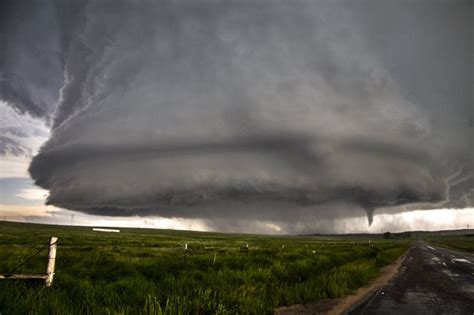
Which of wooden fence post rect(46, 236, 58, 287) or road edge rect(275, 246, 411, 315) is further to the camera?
road edge rect(275, 246, 411, 315)

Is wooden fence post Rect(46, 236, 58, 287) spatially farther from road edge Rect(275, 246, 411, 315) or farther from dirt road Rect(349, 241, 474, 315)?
dirt road Rect(349, 241, 474, 315)

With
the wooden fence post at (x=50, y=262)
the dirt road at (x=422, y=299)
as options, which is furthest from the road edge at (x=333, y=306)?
the wooden fence post at (x=50, y=262)

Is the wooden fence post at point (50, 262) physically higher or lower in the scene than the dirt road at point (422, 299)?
higher

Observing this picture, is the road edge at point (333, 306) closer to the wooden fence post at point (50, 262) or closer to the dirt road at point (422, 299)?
the dirt road at point (422, 299)

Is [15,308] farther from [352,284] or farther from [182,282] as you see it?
[352,284]

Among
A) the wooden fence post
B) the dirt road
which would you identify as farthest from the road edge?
the wooden fence post

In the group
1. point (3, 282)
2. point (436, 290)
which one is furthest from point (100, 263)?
point (436, 290)

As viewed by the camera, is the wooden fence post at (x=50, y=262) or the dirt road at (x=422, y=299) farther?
the dirt road at (x=422, y=299)

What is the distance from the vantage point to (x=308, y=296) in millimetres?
11633

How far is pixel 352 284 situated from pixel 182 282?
808 cm

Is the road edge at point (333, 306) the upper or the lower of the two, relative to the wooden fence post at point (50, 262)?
lower

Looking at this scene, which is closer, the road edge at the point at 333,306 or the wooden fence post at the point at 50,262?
the wooden fence post at the point at 50,262

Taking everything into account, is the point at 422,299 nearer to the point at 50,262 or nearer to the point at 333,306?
the point at 333,306

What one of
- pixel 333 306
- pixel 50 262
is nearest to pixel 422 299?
pixel 333 306
